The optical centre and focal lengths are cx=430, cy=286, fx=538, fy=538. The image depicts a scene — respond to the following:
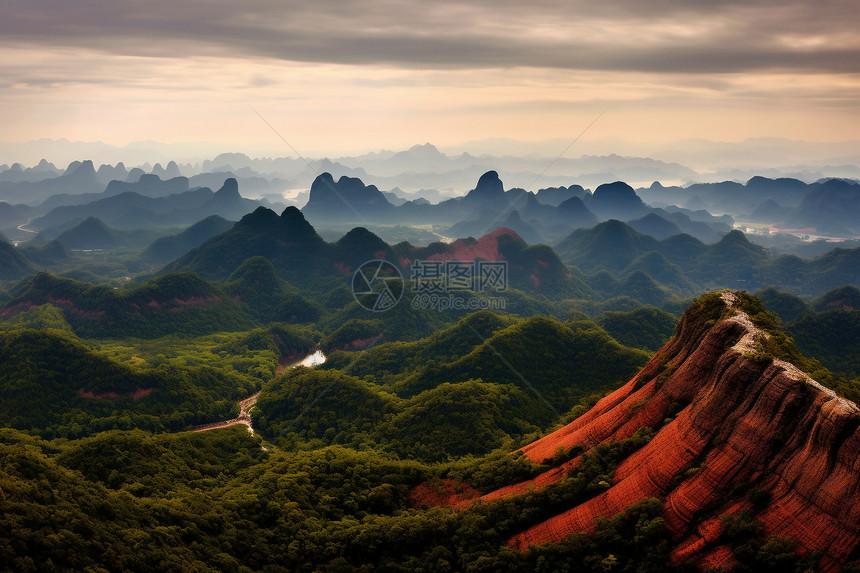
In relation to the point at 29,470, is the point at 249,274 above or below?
below

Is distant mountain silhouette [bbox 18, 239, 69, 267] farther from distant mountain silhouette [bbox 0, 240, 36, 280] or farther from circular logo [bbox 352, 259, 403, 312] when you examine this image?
circular logo [bbox 352, 259, 403, 312]

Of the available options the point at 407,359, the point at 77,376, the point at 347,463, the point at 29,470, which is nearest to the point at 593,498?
the point at 347,463

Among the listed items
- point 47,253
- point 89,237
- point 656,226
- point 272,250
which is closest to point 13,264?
point 47,253

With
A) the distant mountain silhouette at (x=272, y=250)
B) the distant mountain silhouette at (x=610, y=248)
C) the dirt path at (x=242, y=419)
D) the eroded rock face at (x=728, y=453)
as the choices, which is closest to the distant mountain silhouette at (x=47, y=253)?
the distant mountain silhouette at (x=272, y=250)

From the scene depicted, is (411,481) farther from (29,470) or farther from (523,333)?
(523,333)

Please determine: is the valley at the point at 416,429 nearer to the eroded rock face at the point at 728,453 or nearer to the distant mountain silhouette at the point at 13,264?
the eroded rock face at the point at 728,453

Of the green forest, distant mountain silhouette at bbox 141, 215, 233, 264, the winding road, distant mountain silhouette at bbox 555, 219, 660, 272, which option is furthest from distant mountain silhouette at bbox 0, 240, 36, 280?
distant mountain silhouette at bbox 555, 219, 660, 272

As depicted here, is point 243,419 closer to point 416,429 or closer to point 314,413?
point 314,413
